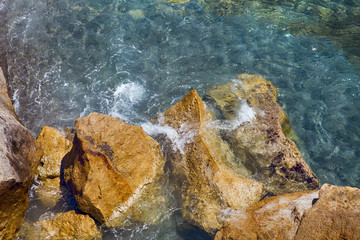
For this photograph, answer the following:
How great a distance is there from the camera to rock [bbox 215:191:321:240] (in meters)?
4.55

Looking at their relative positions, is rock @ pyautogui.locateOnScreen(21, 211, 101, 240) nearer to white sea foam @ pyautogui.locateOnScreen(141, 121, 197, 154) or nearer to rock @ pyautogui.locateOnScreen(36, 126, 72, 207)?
rock @ pyautogui.locateOnScreen(36, 126, 72, 207)

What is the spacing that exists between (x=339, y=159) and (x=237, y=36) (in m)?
5.42

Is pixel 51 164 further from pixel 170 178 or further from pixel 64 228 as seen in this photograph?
pixel 170 178

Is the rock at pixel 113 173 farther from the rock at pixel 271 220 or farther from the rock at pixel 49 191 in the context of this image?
the rock at pixel 271 220

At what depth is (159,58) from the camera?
966cm

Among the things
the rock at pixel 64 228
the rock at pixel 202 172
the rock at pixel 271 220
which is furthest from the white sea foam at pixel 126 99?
the rock at pixel 271 220

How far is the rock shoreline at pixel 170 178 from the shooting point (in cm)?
496

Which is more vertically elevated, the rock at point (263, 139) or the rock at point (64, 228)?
the rock at point (64, 228)

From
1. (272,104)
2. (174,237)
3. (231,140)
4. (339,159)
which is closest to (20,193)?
(174,237)

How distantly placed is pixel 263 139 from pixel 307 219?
2.54 m

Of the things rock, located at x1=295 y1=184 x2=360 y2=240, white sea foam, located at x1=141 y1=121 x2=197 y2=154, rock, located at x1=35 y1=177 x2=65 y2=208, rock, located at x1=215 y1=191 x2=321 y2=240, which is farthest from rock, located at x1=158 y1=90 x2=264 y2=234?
rock, located at x1=35 y1=177 x2=65 y2=208

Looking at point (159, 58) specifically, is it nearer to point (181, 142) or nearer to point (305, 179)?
point (181, 142)

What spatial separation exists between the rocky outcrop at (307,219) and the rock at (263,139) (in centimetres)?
106

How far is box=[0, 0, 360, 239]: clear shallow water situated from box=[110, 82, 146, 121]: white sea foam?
0.10 feet
